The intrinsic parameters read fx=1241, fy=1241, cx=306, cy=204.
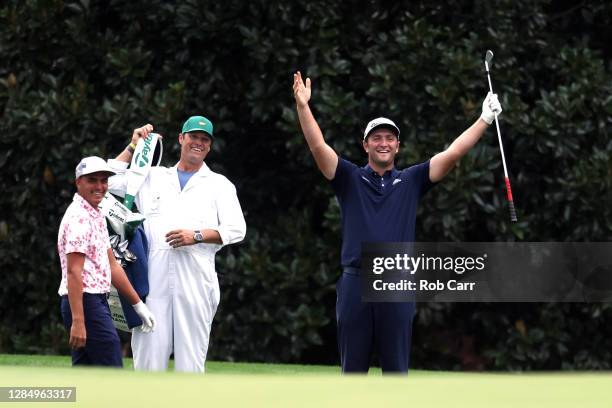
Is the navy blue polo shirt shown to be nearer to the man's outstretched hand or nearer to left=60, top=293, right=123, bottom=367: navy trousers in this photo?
the man's outstretched hand

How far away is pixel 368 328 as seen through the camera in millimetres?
6102

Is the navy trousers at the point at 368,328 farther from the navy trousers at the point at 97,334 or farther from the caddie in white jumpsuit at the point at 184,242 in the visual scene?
the caddie in white jumpsuit at the point at 184,242

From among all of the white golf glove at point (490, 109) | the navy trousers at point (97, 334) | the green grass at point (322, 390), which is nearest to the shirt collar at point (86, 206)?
the navy trousers at point (97, 334)

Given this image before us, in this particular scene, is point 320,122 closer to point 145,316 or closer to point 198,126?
point 198,126

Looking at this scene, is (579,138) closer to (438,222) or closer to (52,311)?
(438,222)

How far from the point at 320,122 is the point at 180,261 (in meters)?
4.90

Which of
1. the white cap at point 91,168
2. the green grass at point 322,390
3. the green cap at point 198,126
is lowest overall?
the green grass at point 322,390

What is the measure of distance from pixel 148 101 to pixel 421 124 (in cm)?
267

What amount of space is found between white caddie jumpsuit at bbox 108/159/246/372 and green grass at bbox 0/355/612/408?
4.58 meters

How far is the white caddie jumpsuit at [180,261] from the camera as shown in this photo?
23.6 ft

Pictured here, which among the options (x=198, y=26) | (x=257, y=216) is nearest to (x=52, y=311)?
(x=257, y=216)

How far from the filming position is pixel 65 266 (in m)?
5.71

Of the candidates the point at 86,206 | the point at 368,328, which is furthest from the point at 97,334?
the point at 368,328

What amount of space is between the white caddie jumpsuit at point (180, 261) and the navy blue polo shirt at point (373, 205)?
1.20 m
